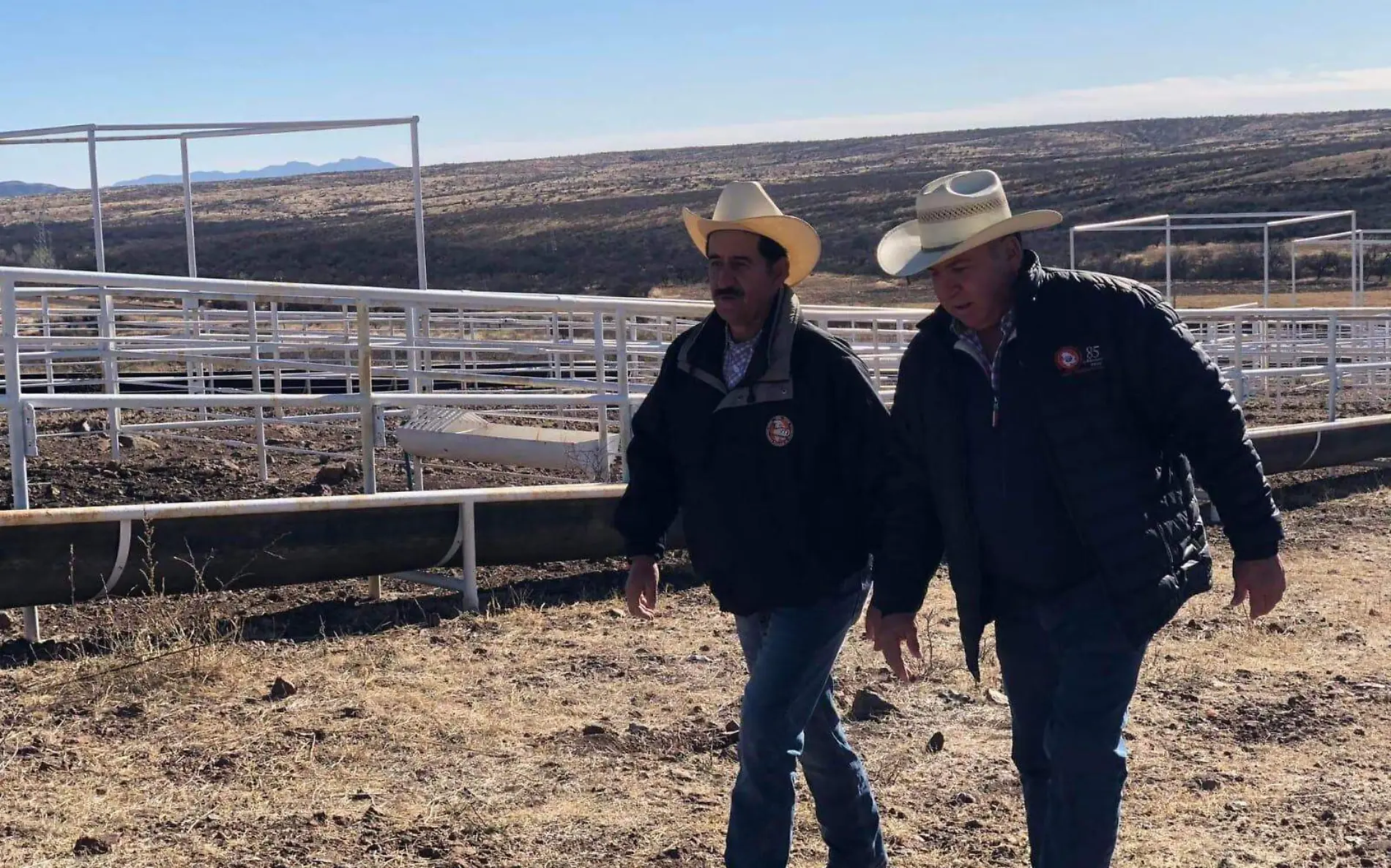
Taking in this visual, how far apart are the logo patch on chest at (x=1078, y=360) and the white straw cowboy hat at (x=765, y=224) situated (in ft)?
1.98

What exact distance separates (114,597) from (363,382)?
1402mm

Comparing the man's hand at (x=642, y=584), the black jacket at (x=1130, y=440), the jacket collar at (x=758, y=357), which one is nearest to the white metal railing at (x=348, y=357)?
the man's hand at (x=642, y=584)

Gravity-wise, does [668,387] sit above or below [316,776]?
above

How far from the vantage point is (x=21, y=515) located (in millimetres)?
5156

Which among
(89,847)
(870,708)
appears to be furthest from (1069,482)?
(89,847)

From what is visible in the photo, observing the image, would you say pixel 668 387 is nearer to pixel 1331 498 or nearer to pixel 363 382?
pixel 363 382

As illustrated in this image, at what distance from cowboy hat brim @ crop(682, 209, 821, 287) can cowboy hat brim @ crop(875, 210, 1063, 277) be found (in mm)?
159

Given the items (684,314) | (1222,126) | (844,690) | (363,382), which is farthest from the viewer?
(1222,126)

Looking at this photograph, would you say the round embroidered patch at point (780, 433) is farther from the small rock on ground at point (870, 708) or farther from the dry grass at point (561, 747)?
the small rock on ground at point (870, 708)

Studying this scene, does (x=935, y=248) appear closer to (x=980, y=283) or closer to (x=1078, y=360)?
(x=980, y=283)

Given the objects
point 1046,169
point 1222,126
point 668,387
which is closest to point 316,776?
point 668,387

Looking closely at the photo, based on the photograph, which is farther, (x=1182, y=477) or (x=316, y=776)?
(x=316, y=776)

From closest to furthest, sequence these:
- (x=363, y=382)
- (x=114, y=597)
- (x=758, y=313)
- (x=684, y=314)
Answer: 1. (x=758, y=313)
2. (x=114, y=597)
3. (x=363, y=382)
4. (x=684, y=314)

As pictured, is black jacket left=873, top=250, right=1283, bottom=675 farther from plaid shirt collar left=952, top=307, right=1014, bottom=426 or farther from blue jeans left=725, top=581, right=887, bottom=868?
blue jeans left=725, top=581, right=887, bottom=868
